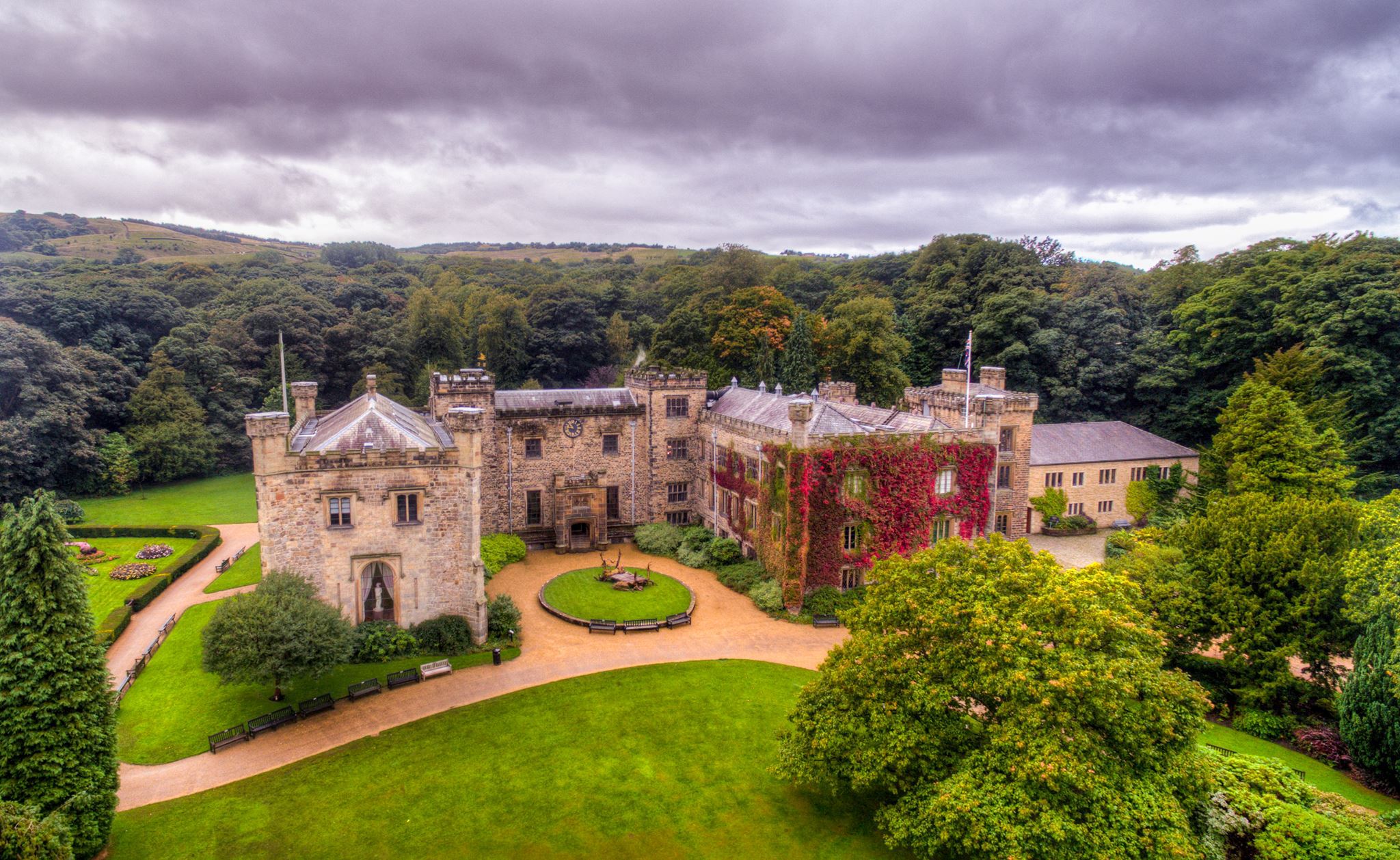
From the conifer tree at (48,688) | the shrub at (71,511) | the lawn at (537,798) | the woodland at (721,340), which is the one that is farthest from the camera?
the woodland at (721,340)

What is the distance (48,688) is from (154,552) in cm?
2720

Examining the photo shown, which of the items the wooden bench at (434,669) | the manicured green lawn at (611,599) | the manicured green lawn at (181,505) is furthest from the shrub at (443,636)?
the manicured green lawn at (181,505)

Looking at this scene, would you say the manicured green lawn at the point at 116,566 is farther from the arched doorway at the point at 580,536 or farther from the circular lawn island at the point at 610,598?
the arched doorway at the point at 580,536

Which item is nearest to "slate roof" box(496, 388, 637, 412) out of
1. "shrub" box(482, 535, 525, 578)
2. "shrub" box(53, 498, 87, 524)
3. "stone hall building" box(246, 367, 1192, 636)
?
"stone hall building" box(246, 367, 1192, 636)

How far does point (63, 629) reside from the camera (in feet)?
52.7

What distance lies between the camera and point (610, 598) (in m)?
33.2

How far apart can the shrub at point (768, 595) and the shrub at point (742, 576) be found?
68cm

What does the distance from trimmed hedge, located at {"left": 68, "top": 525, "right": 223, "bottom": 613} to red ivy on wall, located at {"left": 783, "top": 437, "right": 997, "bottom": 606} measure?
3014 cm

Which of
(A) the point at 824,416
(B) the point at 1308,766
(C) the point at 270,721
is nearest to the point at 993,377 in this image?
(A) the point at 824,416

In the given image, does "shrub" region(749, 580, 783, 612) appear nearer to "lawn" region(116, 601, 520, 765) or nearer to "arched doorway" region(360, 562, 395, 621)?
"lawn" region(116, 601, 520, 765)

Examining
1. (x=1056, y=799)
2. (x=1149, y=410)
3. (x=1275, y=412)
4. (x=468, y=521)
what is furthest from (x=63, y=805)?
(x=1149, y=410)

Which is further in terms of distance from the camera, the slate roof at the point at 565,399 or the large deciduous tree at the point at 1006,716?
the slate roof at the point at 565,399

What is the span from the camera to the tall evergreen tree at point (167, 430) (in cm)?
5331

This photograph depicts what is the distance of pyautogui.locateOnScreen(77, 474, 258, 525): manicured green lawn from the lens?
4581cm
